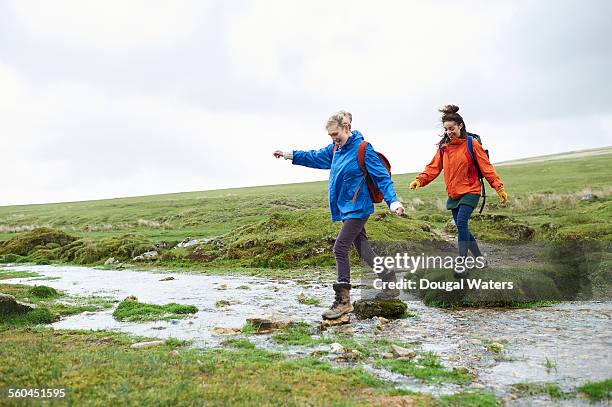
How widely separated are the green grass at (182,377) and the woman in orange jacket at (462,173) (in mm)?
5799

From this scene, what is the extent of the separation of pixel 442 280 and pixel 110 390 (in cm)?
772

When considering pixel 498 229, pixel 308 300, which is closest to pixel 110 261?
pixel 308 300

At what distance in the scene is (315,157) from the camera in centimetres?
1052

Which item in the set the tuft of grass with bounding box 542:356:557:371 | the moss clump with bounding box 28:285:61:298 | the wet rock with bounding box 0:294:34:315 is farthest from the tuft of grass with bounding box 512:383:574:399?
the moss clump with bounding box 28:285:61:298

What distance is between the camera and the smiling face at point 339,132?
9.26 m

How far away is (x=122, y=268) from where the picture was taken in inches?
878

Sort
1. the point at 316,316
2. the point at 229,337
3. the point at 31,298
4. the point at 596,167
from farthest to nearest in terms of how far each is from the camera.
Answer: the point at 596,167, the point at 31,298, the point at 316,316, the point at 229,337

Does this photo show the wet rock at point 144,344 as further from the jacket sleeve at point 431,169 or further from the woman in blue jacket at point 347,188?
the jacket sleeve at point 431,169

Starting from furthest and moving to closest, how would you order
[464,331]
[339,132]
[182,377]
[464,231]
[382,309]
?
1. [464,231]
2. [339,132]
3. [382,309]
4. [464,331]
5. [182,377]

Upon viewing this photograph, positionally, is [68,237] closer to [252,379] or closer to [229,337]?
[229,337]

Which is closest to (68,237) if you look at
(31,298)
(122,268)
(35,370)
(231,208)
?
(122,268)

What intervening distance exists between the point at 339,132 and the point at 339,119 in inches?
9.9

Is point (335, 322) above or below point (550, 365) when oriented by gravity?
below

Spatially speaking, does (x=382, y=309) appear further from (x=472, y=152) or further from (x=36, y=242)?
(x=36, y=242)
